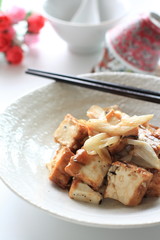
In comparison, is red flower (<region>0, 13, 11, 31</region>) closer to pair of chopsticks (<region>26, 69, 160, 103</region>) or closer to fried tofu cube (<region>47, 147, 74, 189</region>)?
pair of chopsticks (<region>26, 69, 160, 103</region>)

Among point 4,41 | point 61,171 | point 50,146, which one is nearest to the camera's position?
point 61,171

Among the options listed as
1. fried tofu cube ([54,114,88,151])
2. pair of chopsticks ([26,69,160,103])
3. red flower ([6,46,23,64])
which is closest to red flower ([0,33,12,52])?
red flower ([6,46,23,64])

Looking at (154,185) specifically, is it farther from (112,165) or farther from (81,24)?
(81,24)

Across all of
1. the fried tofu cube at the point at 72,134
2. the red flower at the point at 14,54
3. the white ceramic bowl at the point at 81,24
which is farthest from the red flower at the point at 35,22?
the fried tofu cube at the point at 72,134

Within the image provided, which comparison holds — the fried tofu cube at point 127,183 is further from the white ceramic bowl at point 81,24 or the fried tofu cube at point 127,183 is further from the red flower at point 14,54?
the red flower at point 14,54

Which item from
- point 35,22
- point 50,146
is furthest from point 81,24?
point 50,146

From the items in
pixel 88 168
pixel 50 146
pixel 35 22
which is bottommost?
pixel 50 146
